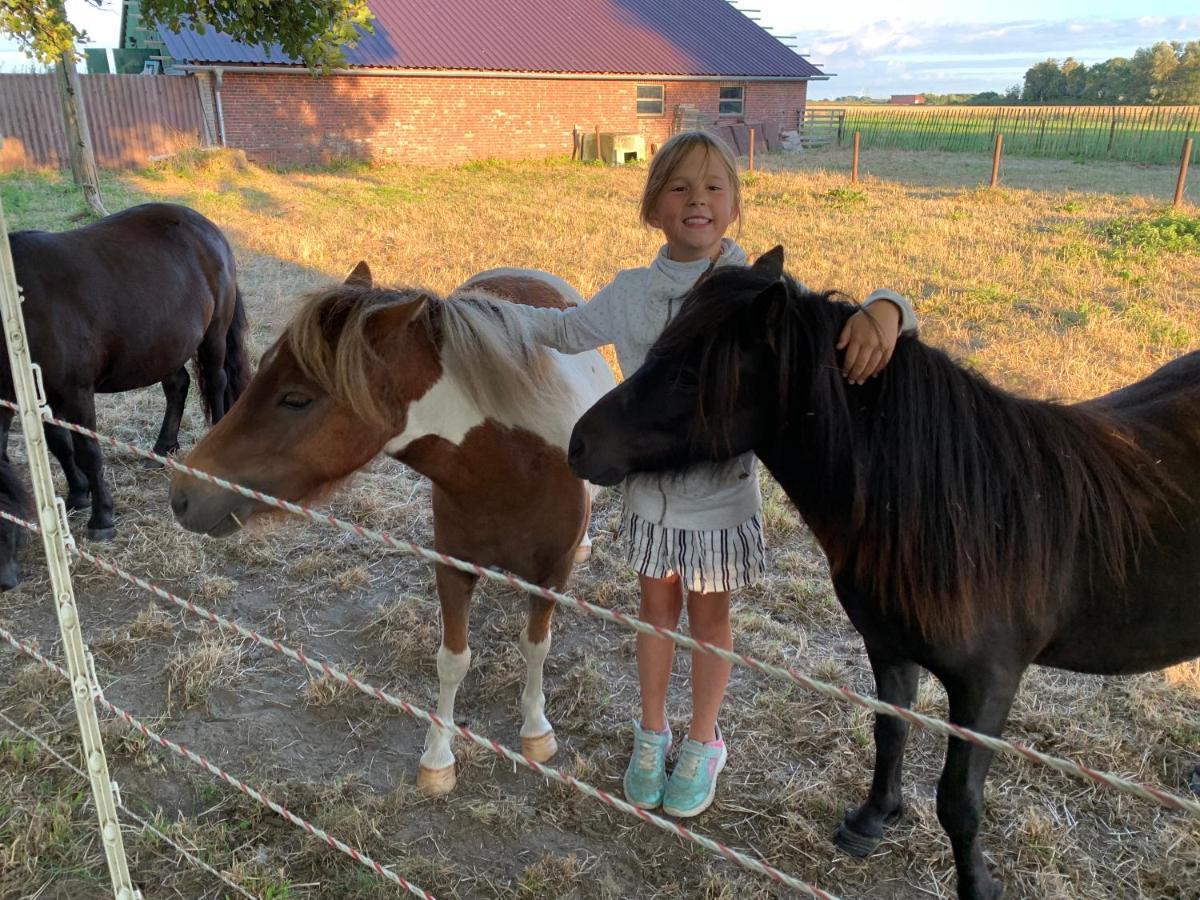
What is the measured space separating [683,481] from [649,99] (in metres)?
24.4

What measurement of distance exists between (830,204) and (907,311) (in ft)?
41.7

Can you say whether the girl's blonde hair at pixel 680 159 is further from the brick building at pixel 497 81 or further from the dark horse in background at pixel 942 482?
the brick building at pixel 497 81

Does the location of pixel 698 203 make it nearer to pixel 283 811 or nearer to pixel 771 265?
pixel 771 265

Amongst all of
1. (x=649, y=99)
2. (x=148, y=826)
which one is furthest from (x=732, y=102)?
(x=148, y=826)

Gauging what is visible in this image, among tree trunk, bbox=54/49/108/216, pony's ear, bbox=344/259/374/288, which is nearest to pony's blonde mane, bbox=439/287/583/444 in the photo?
pony's ear, bbox=344/259/374/288

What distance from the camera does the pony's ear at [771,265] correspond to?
1764 millimetres

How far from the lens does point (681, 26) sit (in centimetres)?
2616

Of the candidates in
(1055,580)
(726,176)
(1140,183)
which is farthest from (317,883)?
(1140,183)

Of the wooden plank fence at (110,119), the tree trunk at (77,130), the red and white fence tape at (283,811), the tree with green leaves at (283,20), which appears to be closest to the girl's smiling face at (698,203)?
the red and white fence tape at (283,811)

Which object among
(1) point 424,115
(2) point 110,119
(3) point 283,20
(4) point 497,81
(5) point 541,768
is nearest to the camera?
(5) point 541,768

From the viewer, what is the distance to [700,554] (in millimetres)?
2215

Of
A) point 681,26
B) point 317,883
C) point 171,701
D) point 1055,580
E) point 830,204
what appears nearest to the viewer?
point 1055,580

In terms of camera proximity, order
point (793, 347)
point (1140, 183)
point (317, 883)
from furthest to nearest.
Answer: point (1140, 183) → point (317, 883) → point (793, 347)

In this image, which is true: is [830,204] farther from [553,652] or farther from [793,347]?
[793,347]
